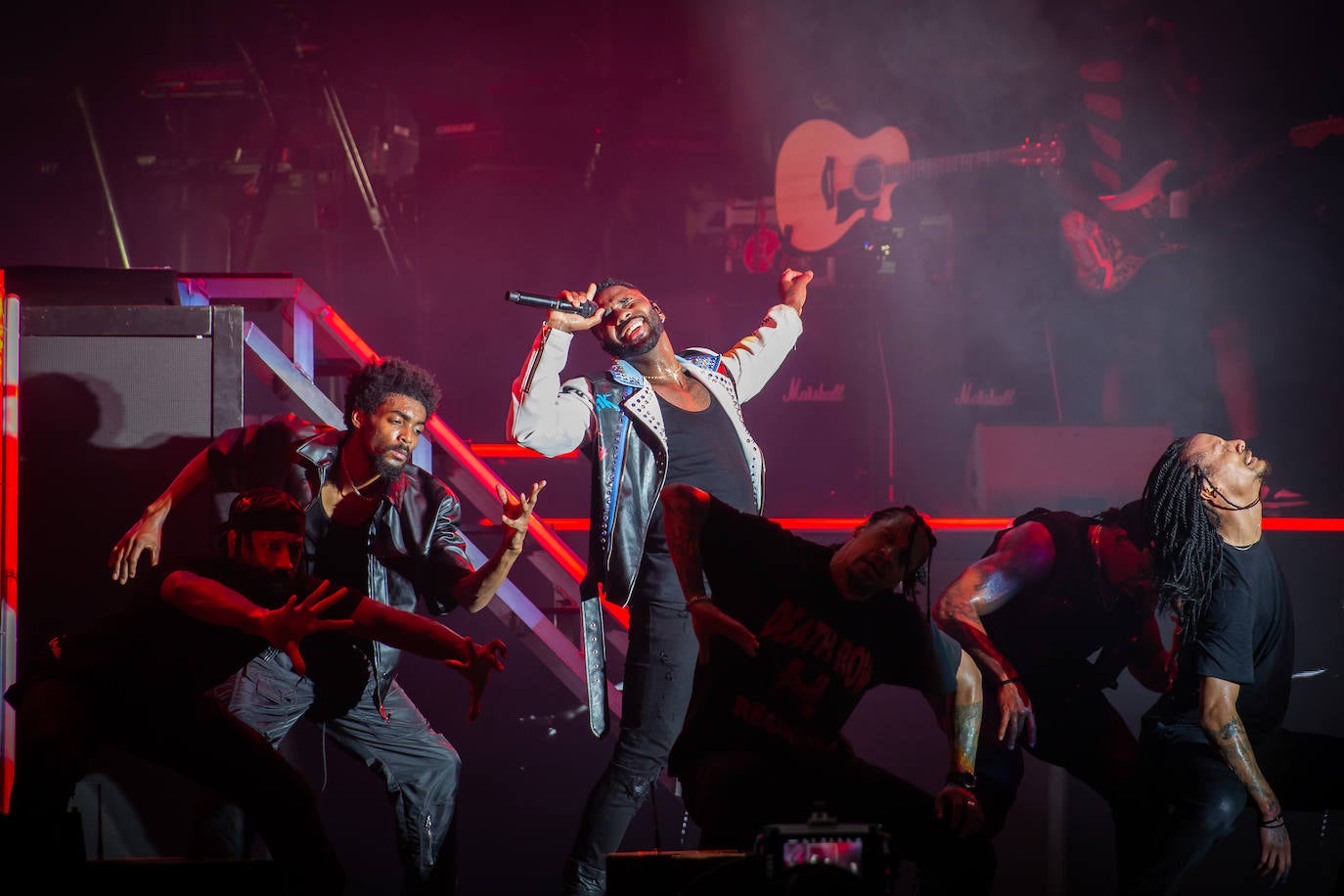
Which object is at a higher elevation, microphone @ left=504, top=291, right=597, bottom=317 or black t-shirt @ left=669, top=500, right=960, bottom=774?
microphone @ left=504, top=291, right=597, bottom=317

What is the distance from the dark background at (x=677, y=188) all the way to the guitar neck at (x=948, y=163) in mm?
103

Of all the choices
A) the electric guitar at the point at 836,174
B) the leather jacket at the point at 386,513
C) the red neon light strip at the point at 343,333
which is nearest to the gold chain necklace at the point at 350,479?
the leather jacket at the point at 386,513

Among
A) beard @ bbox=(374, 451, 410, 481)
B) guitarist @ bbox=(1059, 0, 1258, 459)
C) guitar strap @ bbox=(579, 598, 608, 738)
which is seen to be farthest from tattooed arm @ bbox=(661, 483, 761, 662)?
guitarist @ bbox=(1059, 0, 1258, 459)

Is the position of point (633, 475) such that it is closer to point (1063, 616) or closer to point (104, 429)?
point (1063, 616)

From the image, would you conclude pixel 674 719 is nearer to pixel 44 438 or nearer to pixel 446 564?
pixel 446 564

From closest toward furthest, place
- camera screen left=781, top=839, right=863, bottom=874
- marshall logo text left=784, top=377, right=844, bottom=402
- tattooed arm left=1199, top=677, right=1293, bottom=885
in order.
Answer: camera screen left=781, top=839, right=863, bottom=874
tattooed arm left=1199, top=677, right=1293, bottom=885
marshall logo text left=784, top=377, right=844, bottom=402

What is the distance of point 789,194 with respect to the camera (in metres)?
8.15

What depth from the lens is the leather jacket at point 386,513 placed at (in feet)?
12.6

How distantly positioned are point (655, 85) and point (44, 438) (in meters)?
5.59

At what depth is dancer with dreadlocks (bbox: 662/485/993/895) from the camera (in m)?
3.10

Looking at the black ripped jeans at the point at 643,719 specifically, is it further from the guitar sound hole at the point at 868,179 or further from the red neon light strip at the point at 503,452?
the guitar sound hole at the point at 868,179

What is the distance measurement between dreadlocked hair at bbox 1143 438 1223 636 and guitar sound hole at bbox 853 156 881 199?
4.53m

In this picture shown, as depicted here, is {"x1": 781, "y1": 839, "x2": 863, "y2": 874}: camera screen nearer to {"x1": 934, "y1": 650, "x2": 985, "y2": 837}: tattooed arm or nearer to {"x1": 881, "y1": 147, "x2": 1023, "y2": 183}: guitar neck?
{"x1": 934, "y1": 650, "x2": 985, "y2": 837}: tattooed arm

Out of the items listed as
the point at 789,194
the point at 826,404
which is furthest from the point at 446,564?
the point at 789,194
